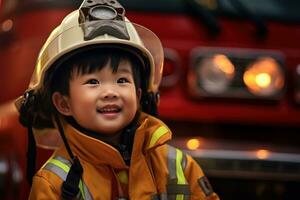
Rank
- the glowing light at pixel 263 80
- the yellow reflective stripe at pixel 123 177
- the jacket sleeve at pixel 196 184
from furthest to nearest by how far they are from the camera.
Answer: the glowing light at pixel 263 80 → the jacket sleeve at pixel 196 184 → the yellow reflective stripe at pixel 123 177

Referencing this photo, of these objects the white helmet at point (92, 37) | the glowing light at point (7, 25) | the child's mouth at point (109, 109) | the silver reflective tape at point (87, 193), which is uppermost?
the glowing light at point (7, 25)

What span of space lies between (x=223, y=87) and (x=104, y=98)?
58.3 inches

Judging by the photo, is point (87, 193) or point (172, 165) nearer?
point (87, 193)

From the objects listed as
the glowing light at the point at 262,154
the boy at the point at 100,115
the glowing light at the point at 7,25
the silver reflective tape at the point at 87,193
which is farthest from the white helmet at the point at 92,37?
the glowing light at the point at 7,25

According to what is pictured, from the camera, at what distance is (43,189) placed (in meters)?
2.69

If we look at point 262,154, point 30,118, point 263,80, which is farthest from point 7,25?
point 30,118

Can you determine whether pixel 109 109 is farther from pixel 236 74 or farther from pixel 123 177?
pixel 236 74

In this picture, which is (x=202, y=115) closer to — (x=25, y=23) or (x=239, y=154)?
(x=239, y=154)

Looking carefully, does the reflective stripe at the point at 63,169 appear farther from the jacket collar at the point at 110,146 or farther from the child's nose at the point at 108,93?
the child's nose at the point at 108,93

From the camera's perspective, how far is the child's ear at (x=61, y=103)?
9.23ft

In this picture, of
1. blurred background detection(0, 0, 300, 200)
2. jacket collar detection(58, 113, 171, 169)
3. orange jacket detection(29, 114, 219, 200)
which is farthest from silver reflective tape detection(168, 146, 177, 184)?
blurred background detection(0, 0, 300, 200)

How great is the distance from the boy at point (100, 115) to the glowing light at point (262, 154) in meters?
1.21

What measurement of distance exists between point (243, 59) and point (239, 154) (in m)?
0.44

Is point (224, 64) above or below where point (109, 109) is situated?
above
